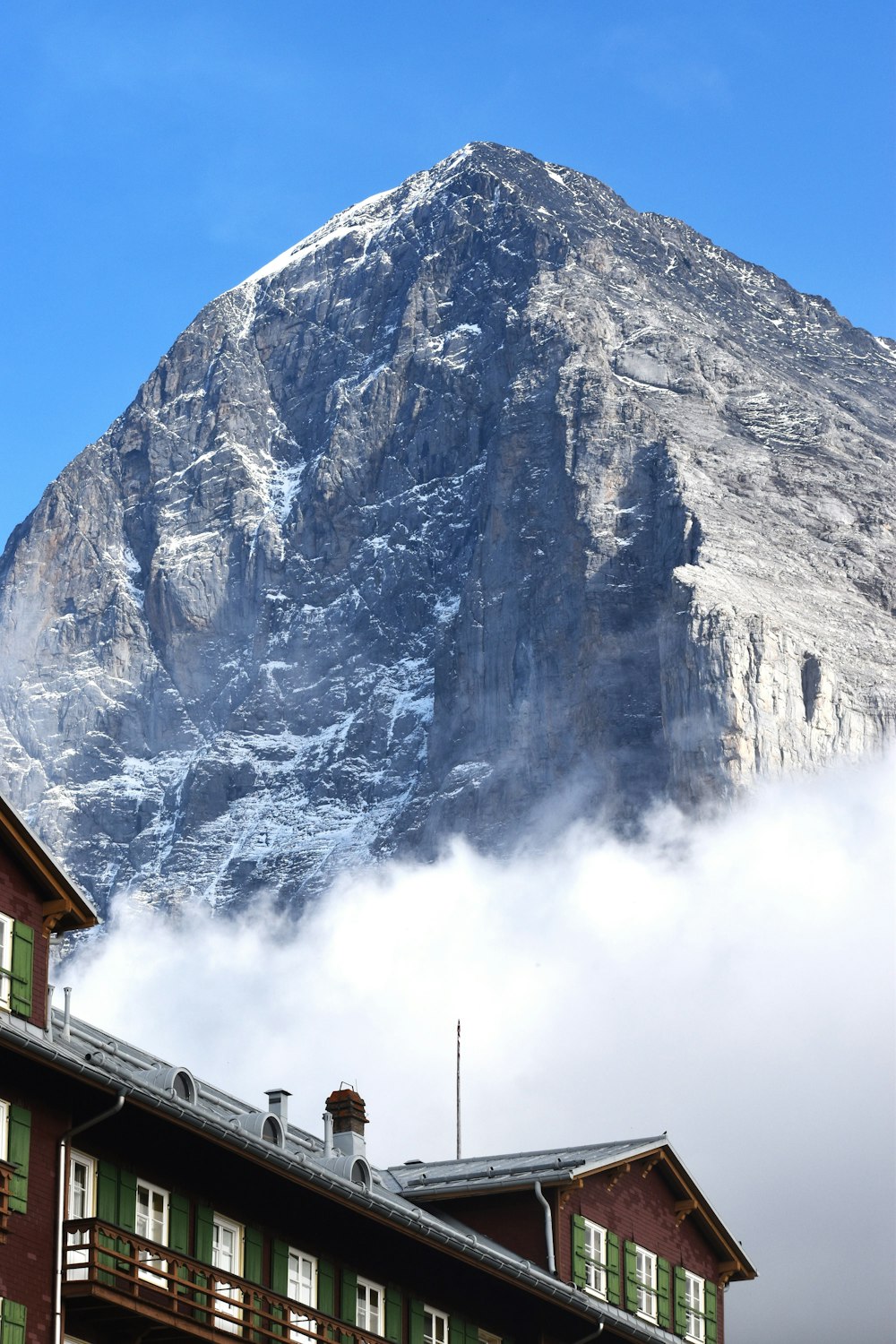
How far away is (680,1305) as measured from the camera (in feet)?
196

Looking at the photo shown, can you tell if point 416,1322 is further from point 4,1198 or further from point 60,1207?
point 4,1198

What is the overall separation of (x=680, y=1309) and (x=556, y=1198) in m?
5.89

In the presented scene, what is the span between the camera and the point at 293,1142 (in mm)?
52656

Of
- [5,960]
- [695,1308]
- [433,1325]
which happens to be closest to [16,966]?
[5,960]

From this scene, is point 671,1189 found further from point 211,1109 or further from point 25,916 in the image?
point 25,916

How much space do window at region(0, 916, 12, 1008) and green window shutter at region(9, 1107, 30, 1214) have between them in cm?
171

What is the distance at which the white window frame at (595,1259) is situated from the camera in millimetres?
56188

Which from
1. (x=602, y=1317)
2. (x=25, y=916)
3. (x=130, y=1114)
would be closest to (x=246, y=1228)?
(x=130, y=1114)

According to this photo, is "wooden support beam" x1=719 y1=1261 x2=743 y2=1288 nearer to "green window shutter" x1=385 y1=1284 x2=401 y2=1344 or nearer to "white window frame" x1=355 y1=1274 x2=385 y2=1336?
"green window shutter" x1=385 y1=1284 x2=401 y2=1344

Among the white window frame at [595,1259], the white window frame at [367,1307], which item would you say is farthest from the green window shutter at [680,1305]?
the white window frame at [367,1307]

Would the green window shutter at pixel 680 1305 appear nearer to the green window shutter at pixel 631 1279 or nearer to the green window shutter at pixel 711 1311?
the green window shutter at pixel 711 1311

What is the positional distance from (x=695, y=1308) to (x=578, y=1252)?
6.02 m

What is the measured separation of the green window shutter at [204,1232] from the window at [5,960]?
225 inches

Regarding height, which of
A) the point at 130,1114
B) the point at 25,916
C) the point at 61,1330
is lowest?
A: the point at 61,1330
